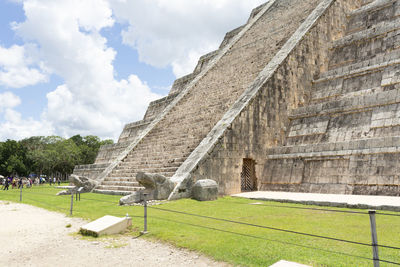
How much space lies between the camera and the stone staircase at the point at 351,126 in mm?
8398

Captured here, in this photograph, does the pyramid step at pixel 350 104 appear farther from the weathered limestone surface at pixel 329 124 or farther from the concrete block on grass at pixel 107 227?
the concrete block on grass at pixel 107 227

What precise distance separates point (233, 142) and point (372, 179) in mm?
4181

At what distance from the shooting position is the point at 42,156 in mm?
40219

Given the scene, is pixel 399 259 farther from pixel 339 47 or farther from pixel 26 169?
pixel 26 169

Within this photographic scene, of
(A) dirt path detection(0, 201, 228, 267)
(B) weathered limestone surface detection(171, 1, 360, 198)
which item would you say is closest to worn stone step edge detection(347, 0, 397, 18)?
(B) weathered limestone surface detection(171, 1, 360, 198)

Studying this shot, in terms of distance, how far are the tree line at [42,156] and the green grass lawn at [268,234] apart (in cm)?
3703

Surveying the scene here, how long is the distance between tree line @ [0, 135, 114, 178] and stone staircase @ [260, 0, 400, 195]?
36.6 m

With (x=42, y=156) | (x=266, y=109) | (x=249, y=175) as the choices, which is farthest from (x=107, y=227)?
(x=42, y=156)

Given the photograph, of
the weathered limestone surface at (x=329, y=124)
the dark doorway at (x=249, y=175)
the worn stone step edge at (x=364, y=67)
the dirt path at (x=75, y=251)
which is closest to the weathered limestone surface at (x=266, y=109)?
the weathered limestone surface at (x=329, y=124)

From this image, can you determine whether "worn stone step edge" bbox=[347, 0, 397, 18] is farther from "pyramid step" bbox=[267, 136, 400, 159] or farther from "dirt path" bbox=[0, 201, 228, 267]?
"dirt path" bbox=[0, 201, 228, 267]

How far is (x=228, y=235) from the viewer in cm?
488

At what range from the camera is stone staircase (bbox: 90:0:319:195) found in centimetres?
1159

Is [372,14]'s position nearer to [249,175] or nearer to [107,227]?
[249,175]

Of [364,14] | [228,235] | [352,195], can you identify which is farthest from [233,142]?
[364,14]
